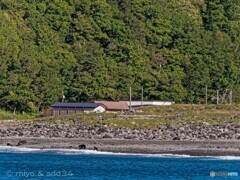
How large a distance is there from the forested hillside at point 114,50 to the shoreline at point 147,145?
31.4m

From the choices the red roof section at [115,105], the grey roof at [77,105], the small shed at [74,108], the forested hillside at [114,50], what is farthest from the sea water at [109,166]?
the forested hillside at [114,50]

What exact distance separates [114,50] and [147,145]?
5026 centimetres

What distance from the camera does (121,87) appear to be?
102 meters

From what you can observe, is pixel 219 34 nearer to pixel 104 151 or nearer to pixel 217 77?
pixel 217 77

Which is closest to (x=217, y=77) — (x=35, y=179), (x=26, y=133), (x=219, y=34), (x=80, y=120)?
(x=219, y=34)

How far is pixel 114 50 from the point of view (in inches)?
4343

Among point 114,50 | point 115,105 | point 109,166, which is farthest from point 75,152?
point 114,50

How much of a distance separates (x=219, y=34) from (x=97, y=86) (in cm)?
2148

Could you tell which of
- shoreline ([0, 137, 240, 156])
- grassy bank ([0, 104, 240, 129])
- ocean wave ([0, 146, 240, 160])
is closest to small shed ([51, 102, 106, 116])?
grassy bank ([0, 104, 240, 129])

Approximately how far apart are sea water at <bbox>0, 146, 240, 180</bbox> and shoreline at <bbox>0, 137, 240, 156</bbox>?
120cm

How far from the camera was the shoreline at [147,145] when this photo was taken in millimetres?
57188

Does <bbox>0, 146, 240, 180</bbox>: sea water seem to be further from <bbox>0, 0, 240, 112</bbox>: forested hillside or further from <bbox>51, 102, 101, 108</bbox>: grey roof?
<bbox>0, 0, 240, 112</bbox>: forested hillside

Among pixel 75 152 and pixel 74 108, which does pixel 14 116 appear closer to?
pixel 74 108

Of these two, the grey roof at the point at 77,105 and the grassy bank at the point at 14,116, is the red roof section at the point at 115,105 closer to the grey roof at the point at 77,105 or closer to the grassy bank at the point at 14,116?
the grey roof at the point at 77,105
